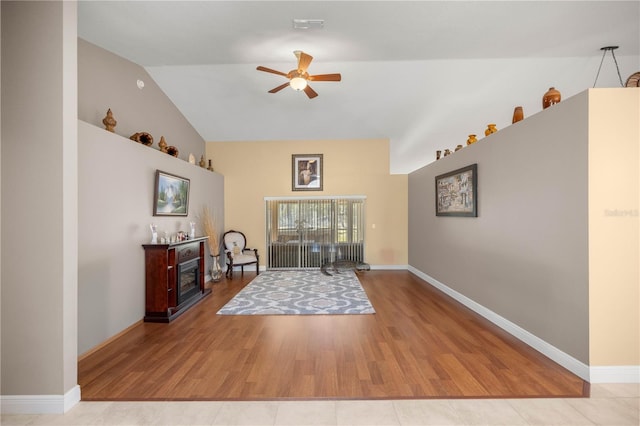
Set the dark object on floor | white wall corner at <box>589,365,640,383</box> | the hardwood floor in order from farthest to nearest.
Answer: the dark object on floor → white wall corner at <box>589,365,640,383</box> → the hardwood floor

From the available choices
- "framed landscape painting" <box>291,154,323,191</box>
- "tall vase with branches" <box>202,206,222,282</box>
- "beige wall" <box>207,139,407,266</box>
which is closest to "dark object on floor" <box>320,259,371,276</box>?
"beige wall" <box>207,139,407,266</box>

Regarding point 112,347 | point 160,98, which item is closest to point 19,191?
point 112,347

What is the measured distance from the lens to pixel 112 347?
10.2 feet

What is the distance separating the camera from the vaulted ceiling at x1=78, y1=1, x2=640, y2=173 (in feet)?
10.7

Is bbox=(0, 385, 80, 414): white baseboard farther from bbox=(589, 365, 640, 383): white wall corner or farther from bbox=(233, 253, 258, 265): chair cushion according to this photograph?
bbox=(233, 253, 258, 265): chair cushion

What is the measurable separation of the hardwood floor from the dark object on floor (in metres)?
2.70

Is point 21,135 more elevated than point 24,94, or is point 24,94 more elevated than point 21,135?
point 24,94

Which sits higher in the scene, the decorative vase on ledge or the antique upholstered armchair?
the antique upholstered armchair

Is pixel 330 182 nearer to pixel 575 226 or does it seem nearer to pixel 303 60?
pixel 303 60

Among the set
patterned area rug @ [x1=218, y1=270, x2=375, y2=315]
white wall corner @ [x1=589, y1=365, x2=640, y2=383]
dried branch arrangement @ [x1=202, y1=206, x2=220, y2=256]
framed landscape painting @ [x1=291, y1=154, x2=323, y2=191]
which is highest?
framed landscape painting @ [x1=291, y1=154, x2=323, y2=191]

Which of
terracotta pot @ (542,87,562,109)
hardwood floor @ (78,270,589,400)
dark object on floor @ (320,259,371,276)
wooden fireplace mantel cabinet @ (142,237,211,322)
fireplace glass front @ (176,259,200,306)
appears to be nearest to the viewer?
hardwood floor @ (78,270,589,400)

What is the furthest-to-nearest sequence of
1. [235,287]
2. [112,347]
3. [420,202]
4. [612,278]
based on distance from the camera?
[420,202] → [235,287] → [112,347] → [612,278]

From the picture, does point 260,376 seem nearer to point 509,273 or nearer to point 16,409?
point 16,409

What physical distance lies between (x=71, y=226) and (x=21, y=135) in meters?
0.75
